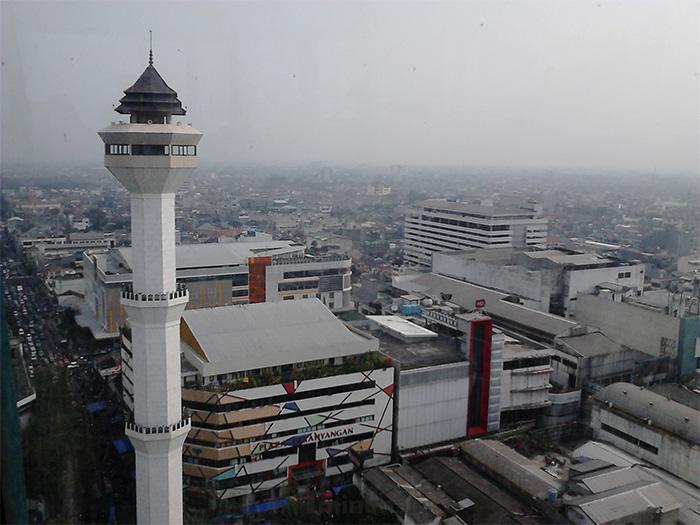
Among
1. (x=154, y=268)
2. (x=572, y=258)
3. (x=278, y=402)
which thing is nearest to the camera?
(x=154, y=268)

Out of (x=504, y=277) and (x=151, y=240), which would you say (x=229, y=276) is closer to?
(x=504, y=277)

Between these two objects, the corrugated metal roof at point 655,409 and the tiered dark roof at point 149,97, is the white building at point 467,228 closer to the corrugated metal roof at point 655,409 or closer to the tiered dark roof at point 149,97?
the corrugated metal roof at point 655,409

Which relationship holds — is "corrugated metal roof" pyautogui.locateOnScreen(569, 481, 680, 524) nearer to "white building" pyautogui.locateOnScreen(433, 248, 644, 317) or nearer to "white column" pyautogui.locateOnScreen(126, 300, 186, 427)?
"white column" pyautogui.locateOnScreen(126, 300, 186, 427)

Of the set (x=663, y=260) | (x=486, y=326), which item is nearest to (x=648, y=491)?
(x=486, y=326)

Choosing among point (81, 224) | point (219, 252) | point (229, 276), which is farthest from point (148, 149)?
point (219, 252)

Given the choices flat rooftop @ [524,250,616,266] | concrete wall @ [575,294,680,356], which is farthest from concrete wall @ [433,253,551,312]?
concrete wall @ [575,294,680,356]
